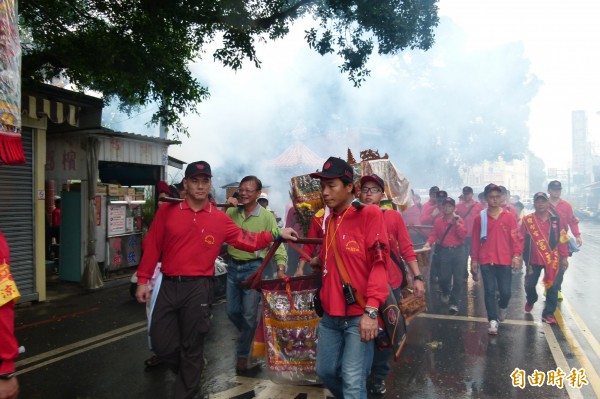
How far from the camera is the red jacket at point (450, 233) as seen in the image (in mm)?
7336

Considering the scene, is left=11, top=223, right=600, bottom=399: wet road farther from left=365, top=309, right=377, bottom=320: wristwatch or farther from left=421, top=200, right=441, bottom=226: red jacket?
left=421, top=200, right=441, bottom=226: red jacket

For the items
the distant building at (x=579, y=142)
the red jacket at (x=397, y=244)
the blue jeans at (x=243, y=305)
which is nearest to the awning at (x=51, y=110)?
the blue jeans at (x=243, y=305)

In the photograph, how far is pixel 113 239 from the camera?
9.59m

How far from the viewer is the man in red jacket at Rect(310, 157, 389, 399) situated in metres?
2.80

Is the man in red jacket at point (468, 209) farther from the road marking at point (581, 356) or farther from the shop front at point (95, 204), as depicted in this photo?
the shop front at point (95, 204)

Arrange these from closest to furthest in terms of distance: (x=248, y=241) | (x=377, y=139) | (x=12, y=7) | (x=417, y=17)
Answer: (x=12, y=7)
(x=248, y=241)
(x=417, y=17)
(x=377, y=139)

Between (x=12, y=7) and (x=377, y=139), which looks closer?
(x=12, y=7)

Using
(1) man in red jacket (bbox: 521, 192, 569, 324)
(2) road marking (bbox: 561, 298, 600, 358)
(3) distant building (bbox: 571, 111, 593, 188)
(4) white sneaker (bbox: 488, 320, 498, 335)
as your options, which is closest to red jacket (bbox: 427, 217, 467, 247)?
(1) man in red jacket (bbox: 521, 192, 569, 324)

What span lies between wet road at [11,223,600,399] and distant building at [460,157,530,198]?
6076 centimetres

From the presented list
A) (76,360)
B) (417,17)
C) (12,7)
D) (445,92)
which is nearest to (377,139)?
(445,92)

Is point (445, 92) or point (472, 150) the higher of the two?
point (445, 92)

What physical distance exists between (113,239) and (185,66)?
159 inches

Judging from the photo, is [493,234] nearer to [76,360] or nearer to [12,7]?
[76,360]

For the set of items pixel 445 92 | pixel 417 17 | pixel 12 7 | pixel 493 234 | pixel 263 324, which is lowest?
pixel 263 324
